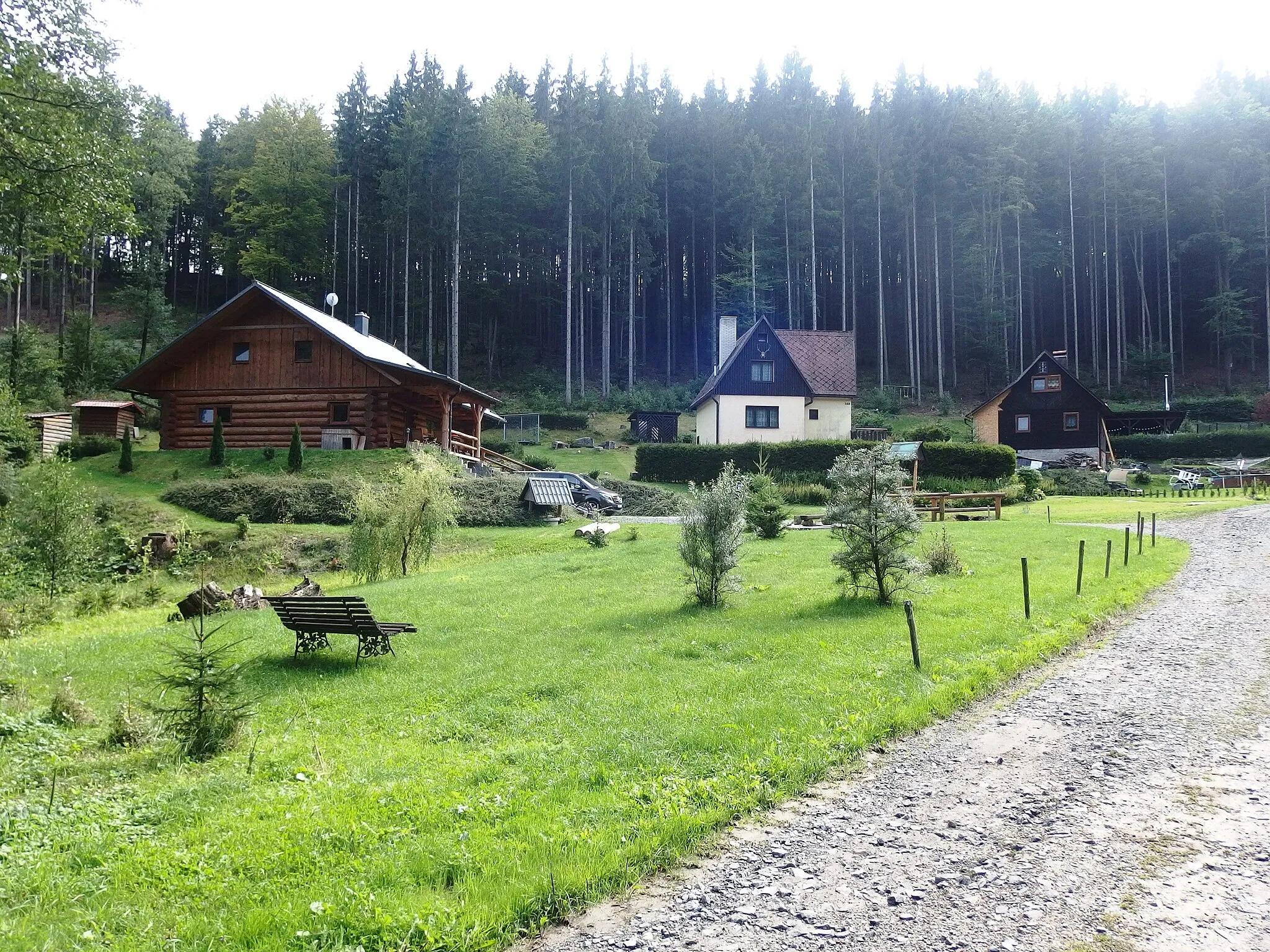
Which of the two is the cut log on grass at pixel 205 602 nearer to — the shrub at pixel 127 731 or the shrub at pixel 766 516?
the shrub at pixel 127 731

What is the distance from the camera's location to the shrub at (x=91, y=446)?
105 ft

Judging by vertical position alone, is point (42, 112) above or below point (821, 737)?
above

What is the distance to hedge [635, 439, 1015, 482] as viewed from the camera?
1330 inches

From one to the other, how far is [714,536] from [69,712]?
28.7 ft

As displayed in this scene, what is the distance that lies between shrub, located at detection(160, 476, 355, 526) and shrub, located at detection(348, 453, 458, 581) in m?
8.19

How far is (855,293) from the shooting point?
6378 cm

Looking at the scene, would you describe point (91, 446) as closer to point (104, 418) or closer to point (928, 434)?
point (104, 418)

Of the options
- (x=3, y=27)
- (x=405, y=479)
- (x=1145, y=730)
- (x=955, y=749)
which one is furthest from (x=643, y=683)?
(x=3, y=27)

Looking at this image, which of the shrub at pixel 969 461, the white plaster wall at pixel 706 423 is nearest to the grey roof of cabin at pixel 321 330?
the white plaster wall at pixel 706 423

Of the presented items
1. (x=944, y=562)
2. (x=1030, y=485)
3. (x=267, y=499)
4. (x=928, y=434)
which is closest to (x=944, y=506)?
(x=1030, y=485)

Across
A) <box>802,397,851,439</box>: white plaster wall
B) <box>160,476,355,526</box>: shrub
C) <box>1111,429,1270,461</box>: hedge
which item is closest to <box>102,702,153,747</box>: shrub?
<box>160,476,355,526</box>: shrub

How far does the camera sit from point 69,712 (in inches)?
306

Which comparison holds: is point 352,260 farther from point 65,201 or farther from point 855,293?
point 65,201

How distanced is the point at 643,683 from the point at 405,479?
10.9 metres
